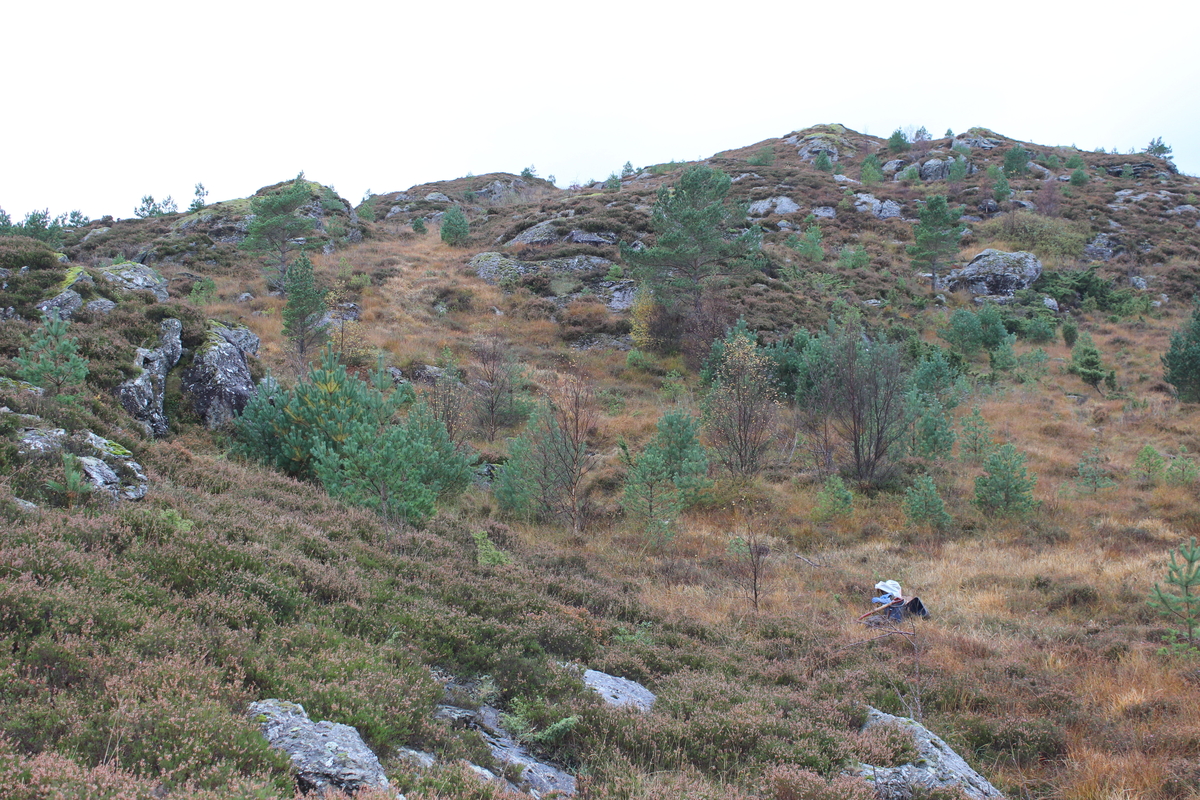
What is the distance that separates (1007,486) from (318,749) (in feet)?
47.2

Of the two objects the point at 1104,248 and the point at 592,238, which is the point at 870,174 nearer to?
the point at 1104,248

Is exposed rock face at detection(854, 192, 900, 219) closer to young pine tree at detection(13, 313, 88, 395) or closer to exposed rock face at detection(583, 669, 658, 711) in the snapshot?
exposed rock face at detection(583, 669, 658, 711)

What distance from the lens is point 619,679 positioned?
221 inches

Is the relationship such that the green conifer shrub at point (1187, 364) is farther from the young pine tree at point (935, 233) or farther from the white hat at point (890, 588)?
the white hat at point (890, 588)

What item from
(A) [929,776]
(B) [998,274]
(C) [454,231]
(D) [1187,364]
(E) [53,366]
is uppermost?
(C) [454,231]

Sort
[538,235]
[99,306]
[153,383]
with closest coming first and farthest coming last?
[153,383], [99,306], [538,235]

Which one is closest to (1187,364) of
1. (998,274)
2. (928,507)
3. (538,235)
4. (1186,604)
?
(928,507)

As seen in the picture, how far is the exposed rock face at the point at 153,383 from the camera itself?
1004 centimetres

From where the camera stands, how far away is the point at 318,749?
10.5 ft

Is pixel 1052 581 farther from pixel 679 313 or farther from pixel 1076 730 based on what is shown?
pixel 679 313

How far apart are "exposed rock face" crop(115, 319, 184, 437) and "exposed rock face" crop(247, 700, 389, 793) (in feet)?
26.0

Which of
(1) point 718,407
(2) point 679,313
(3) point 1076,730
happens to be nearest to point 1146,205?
(2) point 679,313

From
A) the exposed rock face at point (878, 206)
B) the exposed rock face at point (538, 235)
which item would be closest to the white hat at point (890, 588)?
the exposed rock face at point (538, 235)

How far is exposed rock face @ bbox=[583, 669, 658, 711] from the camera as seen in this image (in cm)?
503
